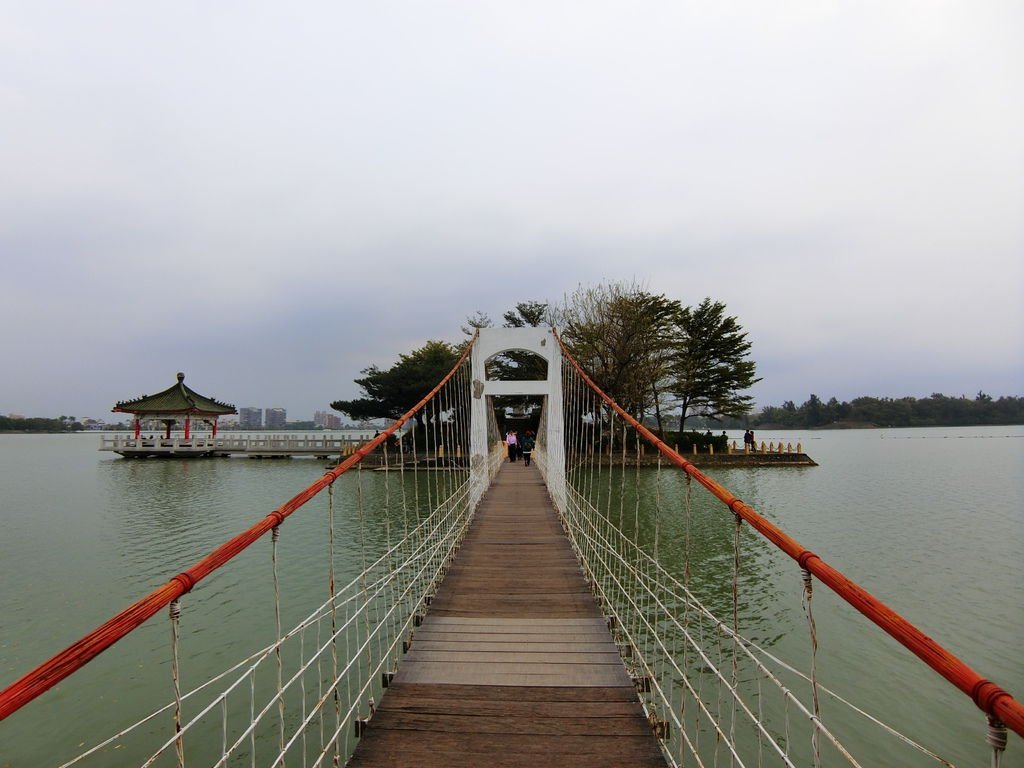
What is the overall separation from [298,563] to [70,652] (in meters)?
6.51

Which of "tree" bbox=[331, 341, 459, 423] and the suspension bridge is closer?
the suspension bridge

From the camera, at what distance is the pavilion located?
82.8 ft

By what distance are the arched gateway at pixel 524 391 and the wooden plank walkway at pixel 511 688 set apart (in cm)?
352

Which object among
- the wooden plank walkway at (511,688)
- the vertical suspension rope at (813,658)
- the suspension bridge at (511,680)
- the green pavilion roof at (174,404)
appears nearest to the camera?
the vertical suspension rope at (813,658)

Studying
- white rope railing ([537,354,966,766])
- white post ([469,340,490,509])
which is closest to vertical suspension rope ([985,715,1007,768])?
white rope railing ([537,354,966,766])

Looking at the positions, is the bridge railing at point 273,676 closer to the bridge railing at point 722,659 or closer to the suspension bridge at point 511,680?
the suspension bridge at point 511,680

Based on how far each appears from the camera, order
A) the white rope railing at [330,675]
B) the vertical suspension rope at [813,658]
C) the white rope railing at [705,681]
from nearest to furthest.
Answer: the vertical suspension rope at [813,658], the white rope railing at [705,681], the white rope railing at [330,675]

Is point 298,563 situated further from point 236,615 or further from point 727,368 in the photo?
point 727,368

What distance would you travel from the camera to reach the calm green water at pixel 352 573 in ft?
11.8

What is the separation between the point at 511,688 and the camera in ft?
7.86

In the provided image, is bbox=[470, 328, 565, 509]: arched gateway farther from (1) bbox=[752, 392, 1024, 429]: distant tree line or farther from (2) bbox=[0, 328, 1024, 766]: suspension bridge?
(1) bbox=[752, 392, 1024, 429]: distant tree line

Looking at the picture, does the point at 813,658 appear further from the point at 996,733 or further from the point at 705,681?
the point at 705,681

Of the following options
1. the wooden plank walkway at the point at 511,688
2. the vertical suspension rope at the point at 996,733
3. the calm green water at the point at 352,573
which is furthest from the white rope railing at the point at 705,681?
the vertical suspension rope at the point at 996,733

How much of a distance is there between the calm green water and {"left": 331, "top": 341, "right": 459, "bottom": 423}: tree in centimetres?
884
